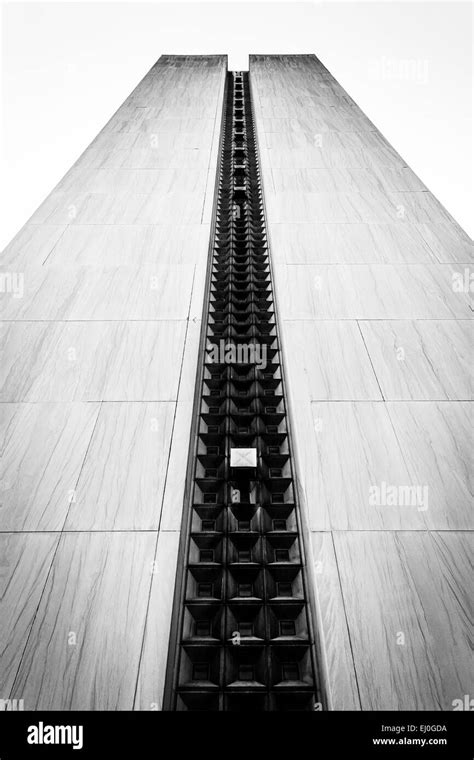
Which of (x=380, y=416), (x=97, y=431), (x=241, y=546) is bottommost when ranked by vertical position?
(x=241, y=546)

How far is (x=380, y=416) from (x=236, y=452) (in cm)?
→ 102

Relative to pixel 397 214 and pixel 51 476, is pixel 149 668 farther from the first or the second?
pixel 397 214

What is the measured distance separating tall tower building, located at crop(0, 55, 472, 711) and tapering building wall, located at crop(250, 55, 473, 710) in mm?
12

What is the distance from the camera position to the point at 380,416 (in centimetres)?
308

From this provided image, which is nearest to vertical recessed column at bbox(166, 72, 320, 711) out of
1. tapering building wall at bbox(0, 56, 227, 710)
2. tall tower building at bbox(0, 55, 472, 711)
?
tall tower building at bbox(0, 55, 472, 711)

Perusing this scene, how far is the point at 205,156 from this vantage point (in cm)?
681

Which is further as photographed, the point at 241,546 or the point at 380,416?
the point at 380,416

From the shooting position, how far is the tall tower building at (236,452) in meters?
1.99

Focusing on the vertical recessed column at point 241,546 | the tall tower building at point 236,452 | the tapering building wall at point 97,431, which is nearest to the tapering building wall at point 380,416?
the tall tower building at point 236,452

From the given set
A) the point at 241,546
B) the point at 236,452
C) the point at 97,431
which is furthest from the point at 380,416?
the point at 97,431

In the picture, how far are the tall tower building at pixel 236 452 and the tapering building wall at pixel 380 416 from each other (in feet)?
0.04

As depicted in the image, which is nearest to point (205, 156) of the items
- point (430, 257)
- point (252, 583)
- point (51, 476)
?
point (430, 257)

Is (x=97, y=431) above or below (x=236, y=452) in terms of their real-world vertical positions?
above

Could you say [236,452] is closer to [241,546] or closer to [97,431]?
[241,546]
